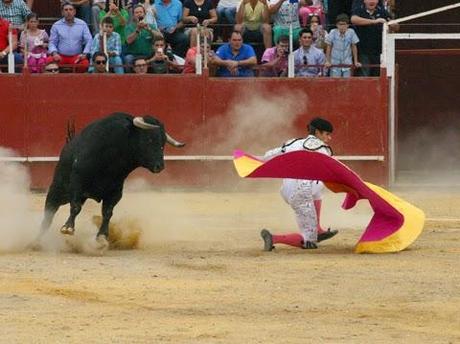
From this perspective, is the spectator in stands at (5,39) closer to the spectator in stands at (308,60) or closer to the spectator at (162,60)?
the spectator at (162,60)

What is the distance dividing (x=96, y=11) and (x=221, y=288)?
884cm

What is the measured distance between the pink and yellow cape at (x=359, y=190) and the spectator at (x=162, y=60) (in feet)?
18.9

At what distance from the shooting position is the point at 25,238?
1328cm

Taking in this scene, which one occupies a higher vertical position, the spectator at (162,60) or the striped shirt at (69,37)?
the striped shirt at (69,37)

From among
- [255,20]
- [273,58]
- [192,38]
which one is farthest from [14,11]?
[273,58]

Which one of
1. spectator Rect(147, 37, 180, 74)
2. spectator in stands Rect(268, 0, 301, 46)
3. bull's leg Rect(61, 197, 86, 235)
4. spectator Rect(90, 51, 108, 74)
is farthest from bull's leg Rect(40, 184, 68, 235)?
spectator in stands Rect(268, 0, 301, 46)

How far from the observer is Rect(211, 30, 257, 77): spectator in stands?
18609 mm

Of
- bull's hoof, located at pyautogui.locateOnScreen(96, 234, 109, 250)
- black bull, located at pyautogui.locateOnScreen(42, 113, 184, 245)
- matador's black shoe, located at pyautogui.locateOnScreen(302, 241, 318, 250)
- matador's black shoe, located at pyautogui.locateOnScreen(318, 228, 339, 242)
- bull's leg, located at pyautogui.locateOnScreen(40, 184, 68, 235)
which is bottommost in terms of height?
matador's black shoe, located at pyautogui.locateOnScreen(302, 241, 318, 250)

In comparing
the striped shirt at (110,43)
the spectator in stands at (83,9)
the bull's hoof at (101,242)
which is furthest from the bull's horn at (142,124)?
the spectator in stands at (83,9)

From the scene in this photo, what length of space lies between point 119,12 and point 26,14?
1143mm

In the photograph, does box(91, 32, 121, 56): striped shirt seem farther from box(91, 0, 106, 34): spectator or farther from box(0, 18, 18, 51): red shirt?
box(0, 18, 18, 51): red shirt

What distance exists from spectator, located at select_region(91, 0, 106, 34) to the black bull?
6167 millimetres

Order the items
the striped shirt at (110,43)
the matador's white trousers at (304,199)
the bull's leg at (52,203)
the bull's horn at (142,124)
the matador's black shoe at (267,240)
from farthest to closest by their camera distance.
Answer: the striped shirt at (110,43)
the bull's leg at (52,203)
the matador's black shoe at (267,240)
the bull's horn at (142,124)
the matador's white trousers at (304,199)

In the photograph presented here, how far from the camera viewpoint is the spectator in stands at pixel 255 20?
1883 centimetres
